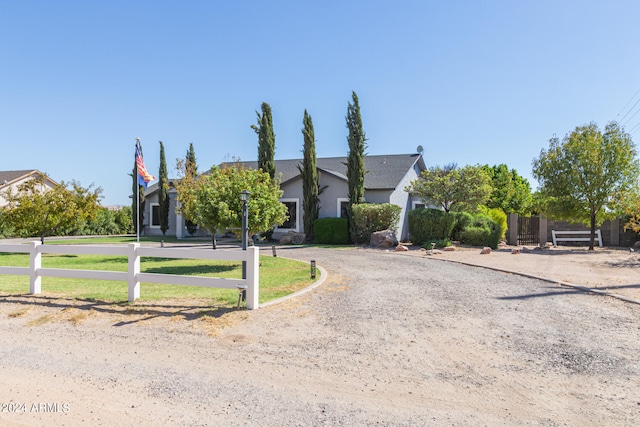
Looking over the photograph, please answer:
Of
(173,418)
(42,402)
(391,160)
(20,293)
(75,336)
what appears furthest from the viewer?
(391,160)

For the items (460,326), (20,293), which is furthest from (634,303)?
(20,293)

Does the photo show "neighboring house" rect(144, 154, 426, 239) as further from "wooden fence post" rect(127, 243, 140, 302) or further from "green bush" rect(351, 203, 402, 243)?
"wooden fence post" rect(127, 243, 140, 302)

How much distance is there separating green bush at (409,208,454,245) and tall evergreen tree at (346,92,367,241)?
336 cm

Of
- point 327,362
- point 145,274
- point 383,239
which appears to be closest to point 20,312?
point 145,274

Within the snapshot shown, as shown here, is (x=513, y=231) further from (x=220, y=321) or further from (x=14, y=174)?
(x=14, y=174)

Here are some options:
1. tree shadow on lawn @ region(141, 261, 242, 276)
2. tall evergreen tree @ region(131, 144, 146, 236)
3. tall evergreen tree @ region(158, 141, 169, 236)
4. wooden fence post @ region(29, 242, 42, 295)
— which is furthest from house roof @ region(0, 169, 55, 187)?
wooden fence post @ region(29, 242, 42, 295)

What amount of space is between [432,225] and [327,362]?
15.7m

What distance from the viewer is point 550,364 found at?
4223mm

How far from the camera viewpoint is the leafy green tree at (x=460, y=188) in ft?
62.5

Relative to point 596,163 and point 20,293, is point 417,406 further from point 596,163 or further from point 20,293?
point 596,163

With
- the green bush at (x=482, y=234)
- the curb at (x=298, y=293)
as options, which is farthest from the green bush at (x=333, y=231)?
the curb at (x=298, y=293)

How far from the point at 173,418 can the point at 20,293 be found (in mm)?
6992

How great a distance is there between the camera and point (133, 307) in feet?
21.9

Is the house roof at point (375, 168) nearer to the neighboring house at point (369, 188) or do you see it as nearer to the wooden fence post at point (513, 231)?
the neighboring house at point (369, 188)
